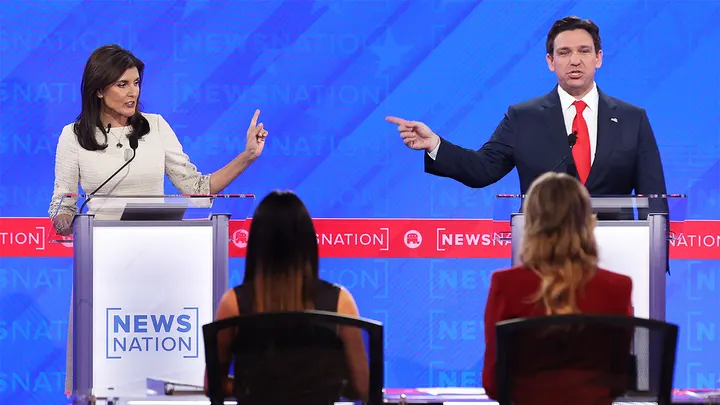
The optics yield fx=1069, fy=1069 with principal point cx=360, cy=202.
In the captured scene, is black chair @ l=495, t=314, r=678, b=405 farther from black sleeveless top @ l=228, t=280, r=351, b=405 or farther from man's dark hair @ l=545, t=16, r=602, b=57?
man's dark hair @ l=545, t=16, r=602, b=57

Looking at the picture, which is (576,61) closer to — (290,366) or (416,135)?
(416,135)

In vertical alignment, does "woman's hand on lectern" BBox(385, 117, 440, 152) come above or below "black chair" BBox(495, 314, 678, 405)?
above

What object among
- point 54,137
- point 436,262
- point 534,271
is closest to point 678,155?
point 436,262

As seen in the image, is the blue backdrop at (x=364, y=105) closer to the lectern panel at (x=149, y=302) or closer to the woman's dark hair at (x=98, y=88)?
the woman's dark hair at (x=98, y=88)

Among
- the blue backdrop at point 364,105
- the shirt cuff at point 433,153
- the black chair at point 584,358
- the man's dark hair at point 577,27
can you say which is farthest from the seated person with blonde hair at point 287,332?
the blue backdrop at point 364,105

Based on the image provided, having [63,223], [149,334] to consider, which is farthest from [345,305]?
[63,223]

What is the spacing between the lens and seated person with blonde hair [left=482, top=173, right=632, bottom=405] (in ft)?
7.84

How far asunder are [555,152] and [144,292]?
64.2 inches

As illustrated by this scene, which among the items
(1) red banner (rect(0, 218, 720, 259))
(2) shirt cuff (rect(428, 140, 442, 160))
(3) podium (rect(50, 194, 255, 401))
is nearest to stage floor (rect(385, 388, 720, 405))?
(3) podium (rect(50, 194, 255, 401))

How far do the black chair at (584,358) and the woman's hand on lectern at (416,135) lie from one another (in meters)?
1.62

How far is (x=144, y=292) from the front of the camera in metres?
3.35

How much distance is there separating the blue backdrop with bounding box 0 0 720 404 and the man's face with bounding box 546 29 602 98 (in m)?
1.97

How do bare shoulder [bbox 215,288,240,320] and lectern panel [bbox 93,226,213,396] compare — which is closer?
bare shoulder [bbox 215,288,240,320]

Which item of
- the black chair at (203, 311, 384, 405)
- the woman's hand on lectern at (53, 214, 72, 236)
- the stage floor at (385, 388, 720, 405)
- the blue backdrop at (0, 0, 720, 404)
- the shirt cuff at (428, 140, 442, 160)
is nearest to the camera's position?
the black chair at (203, 311, 384, 405)
